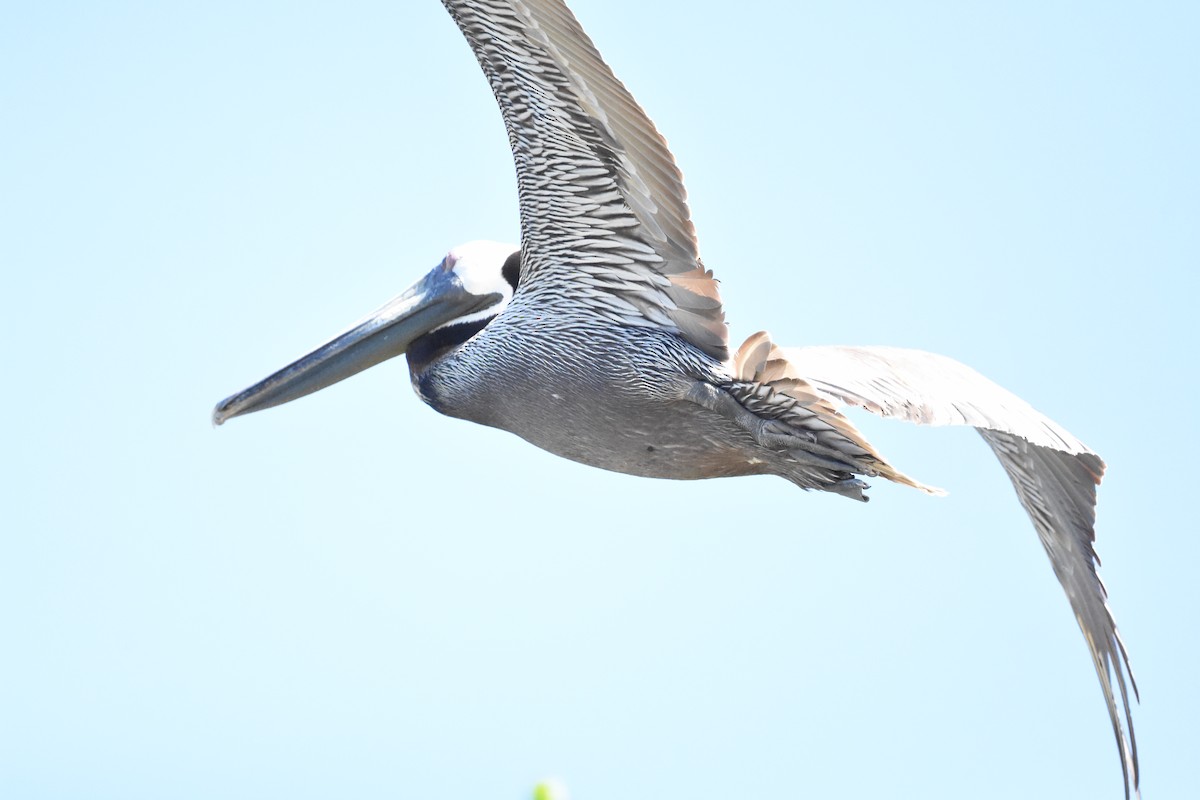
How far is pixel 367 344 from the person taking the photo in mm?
6957

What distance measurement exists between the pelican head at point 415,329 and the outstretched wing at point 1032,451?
4.17 ft

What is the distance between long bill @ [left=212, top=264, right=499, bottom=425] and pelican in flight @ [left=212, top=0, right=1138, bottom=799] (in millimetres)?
242

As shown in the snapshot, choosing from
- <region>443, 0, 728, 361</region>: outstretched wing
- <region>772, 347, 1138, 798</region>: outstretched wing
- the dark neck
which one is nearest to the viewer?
<region>443, 0, 728, 361</region>: outstretched wing

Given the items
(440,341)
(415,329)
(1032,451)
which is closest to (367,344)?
(415,329)

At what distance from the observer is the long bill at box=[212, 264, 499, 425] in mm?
6918

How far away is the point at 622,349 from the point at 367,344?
1.39m

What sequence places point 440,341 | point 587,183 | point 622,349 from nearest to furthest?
point 587,183
point 622,349
point 440,341

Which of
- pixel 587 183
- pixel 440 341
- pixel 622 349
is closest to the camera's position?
pixel 587 183

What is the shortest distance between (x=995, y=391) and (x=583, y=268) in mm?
1942

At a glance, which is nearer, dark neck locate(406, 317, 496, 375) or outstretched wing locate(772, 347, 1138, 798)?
outstretched wing locate(772, 347, 1138, 798)

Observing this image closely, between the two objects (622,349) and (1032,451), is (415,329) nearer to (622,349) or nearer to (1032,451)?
(622,349)

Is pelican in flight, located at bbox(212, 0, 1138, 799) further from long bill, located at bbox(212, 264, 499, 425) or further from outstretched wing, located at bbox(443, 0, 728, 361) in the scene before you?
long bill, located at bbox(212, 264, 499, 425)

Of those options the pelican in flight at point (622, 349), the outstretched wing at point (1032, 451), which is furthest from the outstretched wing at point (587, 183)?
the outstretched wing at point (1032, 451)

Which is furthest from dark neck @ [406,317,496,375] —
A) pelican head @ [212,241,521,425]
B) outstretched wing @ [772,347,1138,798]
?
outstretched wing @ [772,347,1138,798]
